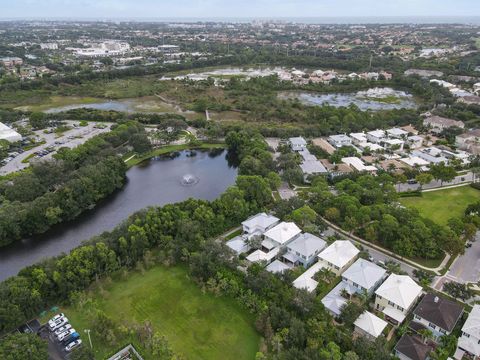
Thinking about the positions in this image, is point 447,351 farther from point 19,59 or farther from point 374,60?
point 19,59

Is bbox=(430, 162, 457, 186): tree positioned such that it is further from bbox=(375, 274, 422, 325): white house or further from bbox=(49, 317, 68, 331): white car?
bbox=(49, 317, 68, 331): white car

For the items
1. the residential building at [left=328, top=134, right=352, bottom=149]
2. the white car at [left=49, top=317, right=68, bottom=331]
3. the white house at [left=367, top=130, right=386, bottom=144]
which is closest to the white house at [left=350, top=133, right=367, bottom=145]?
the white house at [left=367, top=130, right=386, bottom=144]

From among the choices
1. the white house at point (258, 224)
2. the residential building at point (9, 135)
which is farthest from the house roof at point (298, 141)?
the residential building at point (9, 135)

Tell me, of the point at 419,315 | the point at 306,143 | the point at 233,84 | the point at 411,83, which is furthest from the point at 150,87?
the point at 419,315

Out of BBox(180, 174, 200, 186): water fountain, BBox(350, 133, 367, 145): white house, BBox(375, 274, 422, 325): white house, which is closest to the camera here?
BBox(375, 274, 422, 325): white house

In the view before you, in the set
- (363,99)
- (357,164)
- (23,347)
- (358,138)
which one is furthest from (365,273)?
(363,99)

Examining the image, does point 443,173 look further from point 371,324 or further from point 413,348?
point 413,348
